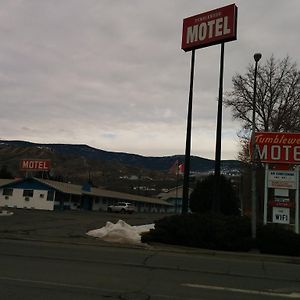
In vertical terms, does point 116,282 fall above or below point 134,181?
below

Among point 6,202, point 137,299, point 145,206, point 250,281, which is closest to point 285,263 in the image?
point 250,281

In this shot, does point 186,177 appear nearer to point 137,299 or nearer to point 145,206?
point 137,299

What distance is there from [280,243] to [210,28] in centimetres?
1350

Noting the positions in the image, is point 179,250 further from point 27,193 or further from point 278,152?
point 27,193

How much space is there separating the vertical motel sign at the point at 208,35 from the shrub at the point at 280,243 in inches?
274

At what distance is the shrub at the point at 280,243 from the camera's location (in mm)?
17891

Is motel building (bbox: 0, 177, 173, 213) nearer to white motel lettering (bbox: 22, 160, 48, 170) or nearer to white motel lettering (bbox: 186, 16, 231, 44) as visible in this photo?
white motel lettering (bbox: 22, 160, 48, 170)

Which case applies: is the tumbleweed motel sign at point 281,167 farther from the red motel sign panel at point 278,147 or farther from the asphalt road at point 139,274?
the asphalt road at point 139,274

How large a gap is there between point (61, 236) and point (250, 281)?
1126cm

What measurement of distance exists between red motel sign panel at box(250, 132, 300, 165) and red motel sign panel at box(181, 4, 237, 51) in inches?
255

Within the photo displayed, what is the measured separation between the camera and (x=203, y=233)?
739 inches

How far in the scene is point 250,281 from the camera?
1145cm

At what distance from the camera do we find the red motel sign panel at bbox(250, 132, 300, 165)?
875 inches

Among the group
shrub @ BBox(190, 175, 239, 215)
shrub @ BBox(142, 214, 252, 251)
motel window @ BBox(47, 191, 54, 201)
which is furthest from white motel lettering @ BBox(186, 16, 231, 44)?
motel window @ BBox(47, 191, 54, 201)
